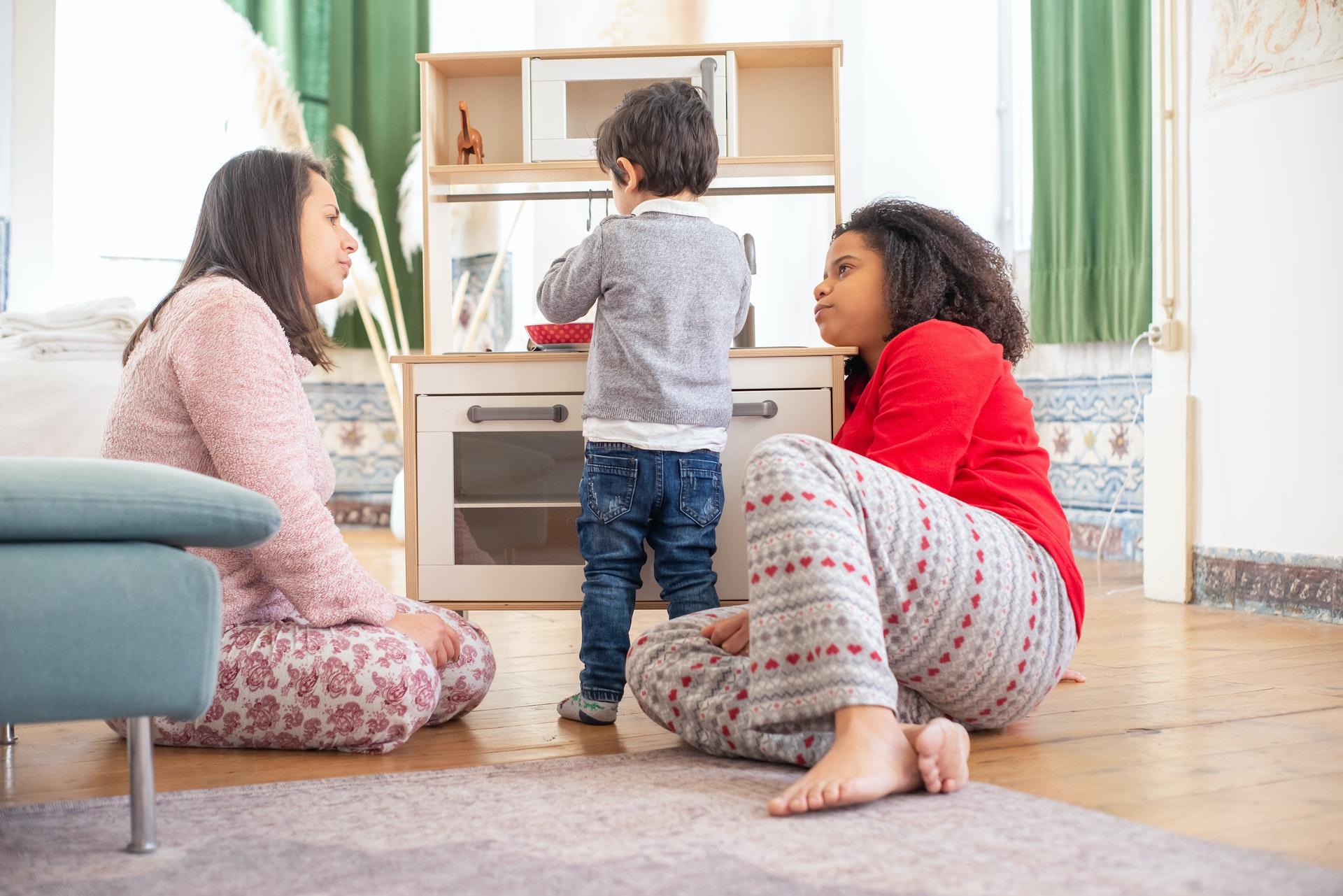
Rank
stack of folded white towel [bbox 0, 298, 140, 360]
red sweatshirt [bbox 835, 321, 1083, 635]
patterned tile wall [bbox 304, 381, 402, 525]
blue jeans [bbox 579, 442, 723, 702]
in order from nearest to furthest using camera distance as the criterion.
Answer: red sweatshirt [bbox 835, 321, 1083, 635] < blue jeans [bbox 579, 442, 723, 702] < stack of folded white towel [bbox 0, 298, 140, 360] < patterned tile wall [bbox 304, 381, 402, 525]

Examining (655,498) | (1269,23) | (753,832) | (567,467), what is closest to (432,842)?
(753,832)

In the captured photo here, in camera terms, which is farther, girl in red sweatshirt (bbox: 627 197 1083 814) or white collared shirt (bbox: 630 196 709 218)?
white collared shirt (bbox: 630 196 709 218)

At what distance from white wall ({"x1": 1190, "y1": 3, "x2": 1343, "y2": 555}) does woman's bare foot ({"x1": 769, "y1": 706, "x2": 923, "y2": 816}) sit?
183 cm

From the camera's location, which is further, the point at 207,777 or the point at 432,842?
the point at 207,777

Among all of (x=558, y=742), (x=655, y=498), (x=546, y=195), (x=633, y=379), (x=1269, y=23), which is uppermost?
(x=1269, y=23)

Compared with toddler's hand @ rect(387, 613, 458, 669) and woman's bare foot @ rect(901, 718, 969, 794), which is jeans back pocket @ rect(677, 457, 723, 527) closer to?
toddler's hand @ rect(387, 613, 458, 669)

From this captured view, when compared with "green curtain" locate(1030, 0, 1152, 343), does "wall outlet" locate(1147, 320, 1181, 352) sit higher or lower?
lower

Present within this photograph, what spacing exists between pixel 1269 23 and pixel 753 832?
95.0 inches

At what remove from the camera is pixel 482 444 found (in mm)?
2197

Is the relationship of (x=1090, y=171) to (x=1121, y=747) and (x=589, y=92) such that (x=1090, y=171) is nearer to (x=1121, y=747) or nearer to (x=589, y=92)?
(x=589, y=92)

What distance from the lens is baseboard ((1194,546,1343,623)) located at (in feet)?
8.68

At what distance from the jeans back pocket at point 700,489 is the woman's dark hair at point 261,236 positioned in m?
0.57

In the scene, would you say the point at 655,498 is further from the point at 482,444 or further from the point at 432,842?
the point at 432,842

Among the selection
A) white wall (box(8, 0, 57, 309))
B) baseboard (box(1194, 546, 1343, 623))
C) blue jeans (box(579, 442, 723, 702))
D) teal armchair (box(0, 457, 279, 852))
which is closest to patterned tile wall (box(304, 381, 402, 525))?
white wall (box(8, 0, 57, 309))
